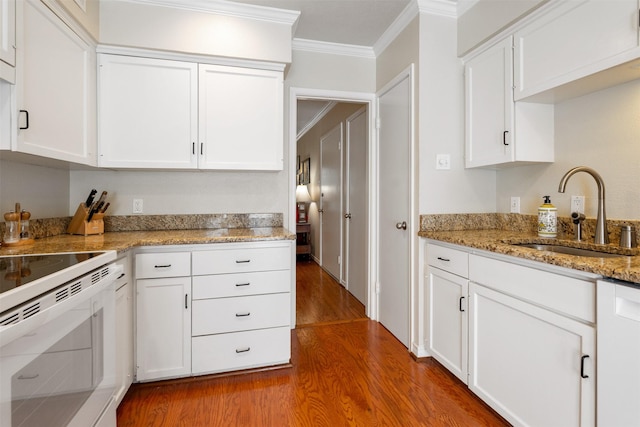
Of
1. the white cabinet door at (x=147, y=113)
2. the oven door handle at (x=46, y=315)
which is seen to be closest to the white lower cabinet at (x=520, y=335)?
the oven door handle at (x=46, y=315)

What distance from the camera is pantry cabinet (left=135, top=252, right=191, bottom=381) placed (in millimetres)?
1820

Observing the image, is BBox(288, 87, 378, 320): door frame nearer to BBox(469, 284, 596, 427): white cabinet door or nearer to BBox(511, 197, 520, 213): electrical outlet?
BBox(511, 197, 520, 213): electrical outlet

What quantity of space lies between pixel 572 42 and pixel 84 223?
2.92m

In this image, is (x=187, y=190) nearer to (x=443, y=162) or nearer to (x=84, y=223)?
(x=84, y=223)

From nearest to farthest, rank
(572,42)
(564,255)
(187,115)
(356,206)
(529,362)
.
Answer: (564,255) < (529,362) < (572,42) < (187,115) < (356,206)

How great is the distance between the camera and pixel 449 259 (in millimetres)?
1902

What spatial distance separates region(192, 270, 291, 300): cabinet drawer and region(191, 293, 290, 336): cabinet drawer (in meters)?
0.03

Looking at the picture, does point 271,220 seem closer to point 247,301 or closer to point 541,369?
point 247,301

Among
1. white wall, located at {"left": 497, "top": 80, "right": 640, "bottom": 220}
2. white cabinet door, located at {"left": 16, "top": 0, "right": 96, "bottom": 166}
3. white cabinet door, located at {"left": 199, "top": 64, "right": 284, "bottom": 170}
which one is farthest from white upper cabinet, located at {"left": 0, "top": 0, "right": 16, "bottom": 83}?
white wall, located at {"left": 497, "top": 80, "right": 640, "bottom": 220}

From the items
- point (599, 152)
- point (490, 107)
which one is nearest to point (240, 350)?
point (490, 107)

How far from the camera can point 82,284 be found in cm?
113

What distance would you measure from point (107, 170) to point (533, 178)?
297 centimetres

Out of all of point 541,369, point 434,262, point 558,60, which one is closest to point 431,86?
point 558,60

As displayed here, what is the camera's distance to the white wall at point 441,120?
86.0 inches
